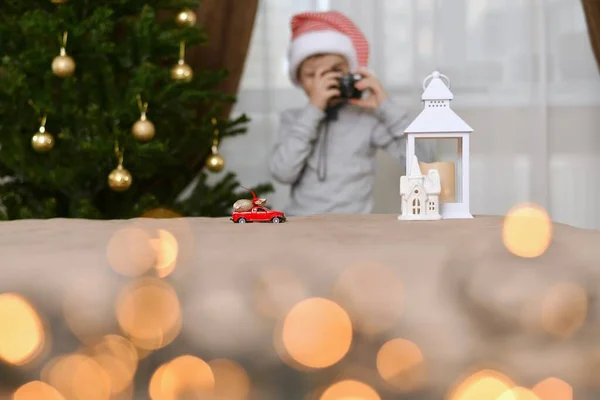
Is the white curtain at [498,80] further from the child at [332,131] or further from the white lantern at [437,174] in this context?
the white lantern at [437,174]

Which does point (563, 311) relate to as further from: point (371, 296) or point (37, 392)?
point (37, 392)

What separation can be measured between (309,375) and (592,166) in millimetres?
1823

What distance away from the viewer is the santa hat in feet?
5.27

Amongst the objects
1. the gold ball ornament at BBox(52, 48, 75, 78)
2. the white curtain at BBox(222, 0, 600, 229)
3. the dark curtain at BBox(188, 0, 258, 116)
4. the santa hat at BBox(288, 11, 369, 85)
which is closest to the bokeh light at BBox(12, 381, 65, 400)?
the gold ball ornament at BBox(52, 48, 75, 78)

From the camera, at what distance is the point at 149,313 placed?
48 centimetres

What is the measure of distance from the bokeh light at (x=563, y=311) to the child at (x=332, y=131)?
117 cm

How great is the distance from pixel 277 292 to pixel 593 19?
5.79 feet

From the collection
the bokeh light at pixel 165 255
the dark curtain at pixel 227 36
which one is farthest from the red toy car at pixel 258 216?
the dark curtain at pixel 227 36

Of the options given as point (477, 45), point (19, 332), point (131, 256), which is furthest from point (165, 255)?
point (477, 45)

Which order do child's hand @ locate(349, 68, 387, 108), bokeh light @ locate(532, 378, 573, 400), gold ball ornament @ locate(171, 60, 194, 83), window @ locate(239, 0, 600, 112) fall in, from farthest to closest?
window @ locate(239, 0, 600, 112) → child's hand @ locate(349, 68, 387, 108) → gold ball ornament @ locate(171, 60, 194, 83) → bokeh light @ locate(532, 378, 573, 400)

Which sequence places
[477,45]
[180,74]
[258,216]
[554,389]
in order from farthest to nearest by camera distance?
1. [477,45]
2. [180,74]
3. [258,216]
4. [554,389]

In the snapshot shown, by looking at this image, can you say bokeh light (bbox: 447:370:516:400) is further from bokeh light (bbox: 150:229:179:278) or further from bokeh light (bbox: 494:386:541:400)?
bokeh light (bbox: 150:229:179:278)

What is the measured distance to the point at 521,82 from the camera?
1.96 m

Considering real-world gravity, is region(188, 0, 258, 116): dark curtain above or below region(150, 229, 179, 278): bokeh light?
above
